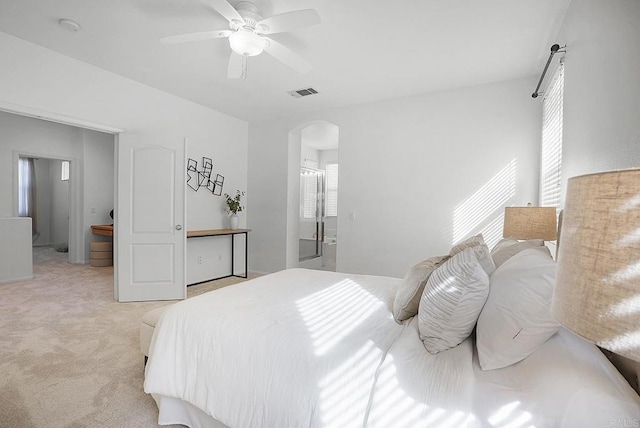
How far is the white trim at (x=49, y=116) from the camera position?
9.61 ft

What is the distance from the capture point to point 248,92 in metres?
4.09

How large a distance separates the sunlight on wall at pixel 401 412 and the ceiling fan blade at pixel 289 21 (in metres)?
2.04

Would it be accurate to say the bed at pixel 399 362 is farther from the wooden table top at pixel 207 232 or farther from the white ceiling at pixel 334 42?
the wooden table top at pixel 207 232

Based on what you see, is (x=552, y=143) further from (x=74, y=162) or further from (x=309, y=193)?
(x=74, y=162)

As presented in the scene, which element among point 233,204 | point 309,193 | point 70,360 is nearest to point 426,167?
point 233,204

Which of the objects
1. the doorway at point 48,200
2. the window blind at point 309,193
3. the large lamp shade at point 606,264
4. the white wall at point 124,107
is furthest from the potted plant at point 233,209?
the doorway at point 48,200

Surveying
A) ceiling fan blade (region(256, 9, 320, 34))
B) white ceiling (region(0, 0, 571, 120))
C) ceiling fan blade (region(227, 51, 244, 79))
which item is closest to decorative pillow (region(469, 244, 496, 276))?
ceiling fan blade (region(256, 9, 320, 34))

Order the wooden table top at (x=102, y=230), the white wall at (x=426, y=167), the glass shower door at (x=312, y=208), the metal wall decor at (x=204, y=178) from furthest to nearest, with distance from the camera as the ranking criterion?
the glass shower door at (x=312, y=208), the wooden table top at (x=102, y=230), the metal wall decor at (x=204, y=178), the white wall at (x=426, y=167)

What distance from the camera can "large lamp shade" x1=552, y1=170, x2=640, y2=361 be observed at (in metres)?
0.43

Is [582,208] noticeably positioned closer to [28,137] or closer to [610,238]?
[610,238]

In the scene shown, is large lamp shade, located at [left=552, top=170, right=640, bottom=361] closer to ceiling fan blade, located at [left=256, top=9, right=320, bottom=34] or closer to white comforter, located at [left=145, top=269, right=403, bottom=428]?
white comforter, located at [left=145, top=269, right=403, bottom=428]

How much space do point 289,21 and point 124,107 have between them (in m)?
2.71

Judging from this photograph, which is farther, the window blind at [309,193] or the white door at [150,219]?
the window blind at [309,193]

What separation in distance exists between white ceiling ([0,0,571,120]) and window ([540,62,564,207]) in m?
0.39
